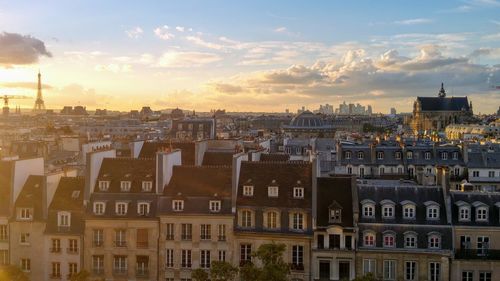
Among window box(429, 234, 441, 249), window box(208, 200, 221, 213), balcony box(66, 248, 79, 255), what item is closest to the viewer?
window box(429, 234, 441, 249)

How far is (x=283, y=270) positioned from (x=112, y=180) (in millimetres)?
21102

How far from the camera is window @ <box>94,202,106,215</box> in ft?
172

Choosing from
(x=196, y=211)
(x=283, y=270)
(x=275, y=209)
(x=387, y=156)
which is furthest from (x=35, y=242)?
(x=387, y=156)

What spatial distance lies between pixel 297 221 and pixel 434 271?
36.1 ft

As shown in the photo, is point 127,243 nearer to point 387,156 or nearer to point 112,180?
point 112,180

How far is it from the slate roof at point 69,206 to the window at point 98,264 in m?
2.57

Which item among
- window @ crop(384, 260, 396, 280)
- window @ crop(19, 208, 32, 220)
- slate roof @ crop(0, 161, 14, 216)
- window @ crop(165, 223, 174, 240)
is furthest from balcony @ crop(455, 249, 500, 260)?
slate roof @ crop(0, 161, 14, 216)

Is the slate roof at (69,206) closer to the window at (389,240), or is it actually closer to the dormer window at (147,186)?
the dormer window at (147,186)

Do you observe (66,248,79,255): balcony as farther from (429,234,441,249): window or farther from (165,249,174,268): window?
(429,234,441,249): window

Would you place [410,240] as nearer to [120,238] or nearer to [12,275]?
[120,238]

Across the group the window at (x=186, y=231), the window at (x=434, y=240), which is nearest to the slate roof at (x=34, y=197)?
the window at (x=186, y=231)

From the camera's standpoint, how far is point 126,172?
180 feet

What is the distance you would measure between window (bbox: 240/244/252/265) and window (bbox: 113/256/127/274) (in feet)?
31.0

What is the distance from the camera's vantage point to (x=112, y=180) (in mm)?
54219
